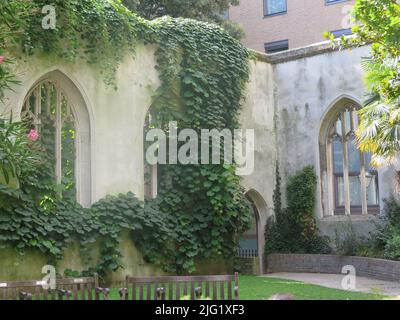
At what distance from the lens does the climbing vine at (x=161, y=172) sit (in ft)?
38.7

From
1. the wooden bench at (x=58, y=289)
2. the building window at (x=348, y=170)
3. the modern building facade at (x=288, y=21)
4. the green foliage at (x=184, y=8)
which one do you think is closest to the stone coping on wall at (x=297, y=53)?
the building window at (x=348, y=170)

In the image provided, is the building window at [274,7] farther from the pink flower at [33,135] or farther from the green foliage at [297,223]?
the pink flower at [33,135]

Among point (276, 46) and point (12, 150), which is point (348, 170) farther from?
point (12, 150)

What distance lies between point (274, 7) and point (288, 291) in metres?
18.3

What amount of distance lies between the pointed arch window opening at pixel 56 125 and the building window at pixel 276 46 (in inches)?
623

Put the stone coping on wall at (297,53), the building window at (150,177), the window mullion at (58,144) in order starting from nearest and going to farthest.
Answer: the window mullion at (58,144), the building window at (150,177), the stone coping on wall at (297,53)

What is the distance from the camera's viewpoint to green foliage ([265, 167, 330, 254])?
16.7m

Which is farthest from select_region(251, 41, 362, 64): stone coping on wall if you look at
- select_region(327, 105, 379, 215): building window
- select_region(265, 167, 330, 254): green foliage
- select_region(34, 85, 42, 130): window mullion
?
select_region(34, 85, 42, 130): window mullion

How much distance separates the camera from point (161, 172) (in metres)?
14.6

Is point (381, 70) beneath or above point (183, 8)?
beneath

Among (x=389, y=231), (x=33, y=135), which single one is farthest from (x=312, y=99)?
(x=33, y=135)

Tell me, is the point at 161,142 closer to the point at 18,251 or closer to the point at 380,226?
the point at 18,251

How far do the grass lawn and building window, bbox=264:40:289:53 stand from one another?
1487cm

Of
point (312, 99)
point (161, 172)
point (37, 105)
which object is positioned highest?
point (312, 99)
